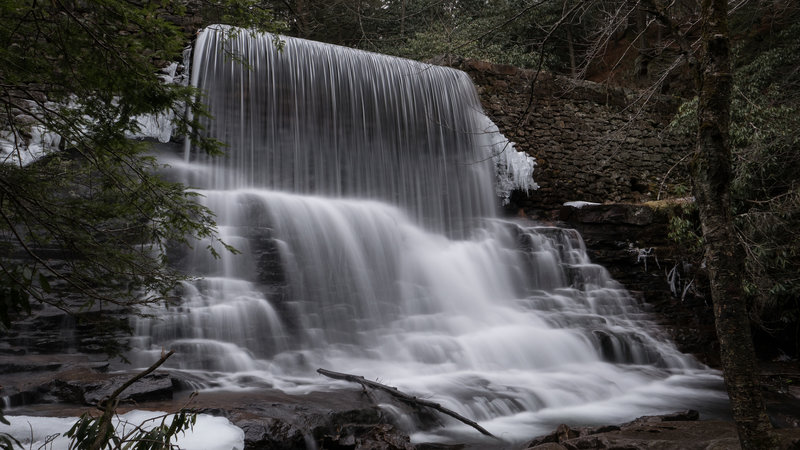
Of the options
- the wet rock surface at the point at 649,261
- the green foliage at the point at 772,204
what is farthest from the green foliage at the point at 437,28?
the green foliage at the point at 772,204

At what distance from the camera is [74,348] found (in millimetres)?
4949

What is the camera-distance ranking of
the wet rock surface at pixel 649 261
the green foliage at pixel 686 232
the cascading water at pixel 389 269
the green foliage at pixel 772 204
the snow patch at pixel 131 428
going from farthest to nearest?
the wet rock surface at pixel 649 261 → the green foliage at pixel 686 232 → the green foliage at pixel 772 204 → the cascading water at pixel 389 269 → the snow patch at pixel 131 428

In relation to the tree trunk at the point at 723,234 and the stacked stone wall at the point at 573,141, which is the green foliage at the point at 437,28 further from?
the tree trunk at the point at 723,234

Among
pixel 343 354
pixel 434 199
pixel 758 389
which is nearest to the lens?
pixel 758 389

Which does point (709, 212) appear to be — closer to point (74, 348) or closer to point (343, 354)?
point (343, 354)

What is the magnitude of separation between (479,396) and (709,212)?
3.23m

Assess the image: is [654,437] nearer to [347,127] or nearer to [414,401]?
[414,401]

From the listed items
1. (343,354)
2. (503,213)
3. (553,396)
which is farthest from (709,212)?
(503,213)

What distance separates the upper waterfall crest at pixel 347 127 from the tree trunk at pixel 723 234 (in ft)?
19.6

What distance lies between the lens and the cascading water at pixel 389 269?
556 cm

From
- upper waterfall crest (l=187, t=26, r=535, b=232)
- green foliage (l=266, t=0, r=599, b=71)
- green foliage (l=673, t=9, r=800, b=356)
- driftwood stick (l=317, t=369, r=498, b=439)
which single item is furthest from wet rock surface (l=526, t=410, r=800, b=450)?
green foliage (l=266, t=0, r=599, b=71)

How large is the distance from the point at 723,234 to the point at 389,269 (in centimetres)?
599

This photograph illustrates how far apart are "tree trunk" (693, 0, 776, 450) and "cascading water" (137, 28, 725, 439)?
1871mm

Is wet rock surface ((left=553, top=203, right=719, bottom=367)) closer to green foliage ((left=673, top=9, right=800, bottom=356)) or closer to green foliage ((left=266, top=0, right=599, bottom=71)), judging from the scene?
green foliage ((left=673, top=9, right=800, bottom=356))
